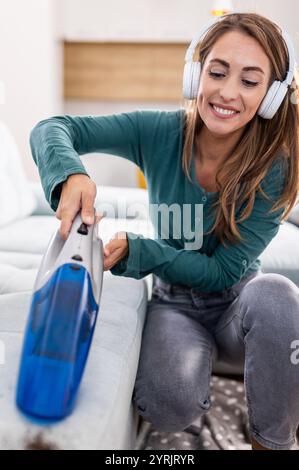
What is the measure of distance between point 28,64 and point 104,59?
530 mm

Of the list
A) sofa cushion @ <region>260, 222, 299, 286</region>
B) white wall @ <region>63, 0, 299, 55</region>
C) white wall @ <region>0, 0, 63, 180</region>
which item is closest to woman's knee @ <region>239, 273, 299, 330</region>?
sofa cushion @ <region>260, 222, 299, 286</region>

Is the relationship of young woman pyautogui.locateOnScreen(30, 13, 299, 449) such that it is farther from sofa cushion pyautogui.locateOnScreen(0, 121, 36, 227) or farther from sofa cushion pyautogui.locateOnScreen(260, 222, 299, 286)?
sofa cushion pyautogui.locateOnScreen(0, 121, 36, 227)

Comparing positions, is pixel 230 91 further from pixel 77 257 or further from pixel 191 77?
pixel 77 257

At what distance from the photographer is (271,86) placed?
0.84 m

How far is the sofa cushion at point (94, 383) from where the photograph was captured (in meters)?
0.48

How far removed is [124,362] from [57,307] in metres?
0.18

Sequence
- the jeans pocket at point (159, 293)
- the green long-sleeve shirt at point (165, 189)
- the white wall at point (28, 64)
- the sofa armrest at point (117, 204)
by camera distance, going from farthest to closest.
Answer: the white wall at point (28, 64) → the sofa armrest at point (117, 204) → the jeans pocket at point (159, 293) → the green long-sleeve shirt at point (165, 189)

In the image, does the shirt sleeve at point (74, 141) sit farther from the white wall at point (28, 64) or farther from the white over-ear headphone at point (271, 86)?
the white wall at point (28, 64)

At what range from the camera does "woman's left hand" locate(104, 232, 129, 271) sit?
30.0 inches

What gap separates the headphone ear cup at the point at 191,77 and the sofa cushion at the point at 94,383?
40cm

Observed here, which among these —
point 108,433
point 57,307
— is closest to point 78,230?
point 57,307

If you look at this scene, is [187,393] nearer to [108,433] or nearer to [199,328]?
[199,328]

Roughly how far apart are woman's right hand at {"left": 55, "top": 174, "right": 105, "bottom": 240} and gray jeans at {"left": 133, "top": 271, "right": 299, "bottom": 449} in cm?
28

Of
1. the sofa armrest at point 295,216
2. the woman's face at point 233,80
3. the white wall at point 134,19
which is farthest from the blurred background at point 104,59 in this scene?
the woman's face at point 233,80
